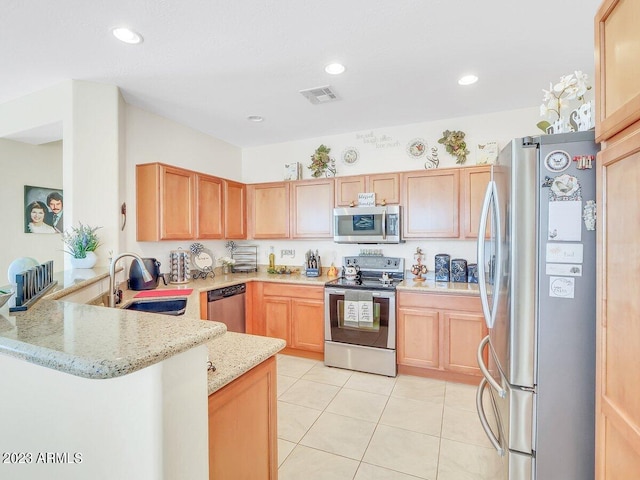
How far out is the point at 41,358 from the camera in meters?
0.68

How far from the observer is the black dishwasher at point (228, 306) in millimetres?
3170

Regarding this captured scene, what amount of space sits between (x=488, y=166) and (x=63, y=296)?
136 inches

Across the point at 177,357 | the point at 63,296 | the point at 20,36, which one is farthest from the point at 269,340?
the point at 20,36

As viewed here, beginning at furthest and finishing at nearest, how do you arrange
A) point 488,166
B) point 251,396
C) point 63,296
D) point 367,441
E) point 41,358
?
point 488,166
point 367,441
point 63,296
point 251,396
point 41,358

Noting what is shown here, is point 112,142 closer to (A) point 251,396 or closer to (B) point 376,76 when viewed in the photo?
(B) point 376,76

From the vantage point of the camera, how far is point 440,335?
9.64 feet

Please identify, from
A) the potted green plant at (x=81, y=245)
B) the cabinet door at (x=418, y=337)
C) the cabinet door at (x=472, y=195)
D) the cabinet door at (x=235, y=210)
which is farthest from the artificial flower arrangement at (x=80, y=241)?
the cabinet door at (x=472, y=195)

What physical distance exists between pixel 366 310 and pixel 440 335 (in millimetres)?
721

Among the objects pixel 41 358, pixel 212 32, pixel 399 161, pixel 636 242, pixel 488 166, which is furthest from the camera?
pixel 399 161

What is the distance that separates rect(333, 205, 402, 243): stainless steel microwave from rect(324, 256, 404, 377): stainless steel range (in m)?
0.44

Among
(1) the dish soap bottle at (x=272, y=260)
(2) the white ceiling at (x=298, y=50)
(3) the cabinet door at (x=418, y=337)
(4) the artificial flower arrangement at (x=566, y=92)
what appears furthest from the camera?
(1) the dish soap bottle at (x=272, y=260)

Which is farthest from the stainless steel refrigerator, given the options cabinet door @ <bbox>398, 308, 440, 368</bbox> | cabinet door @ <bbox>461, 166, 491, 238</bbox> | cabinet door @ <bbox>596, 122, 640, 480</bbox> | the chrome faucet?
cabinet door @ <bbox>461, 166, 491, 238</bbox>

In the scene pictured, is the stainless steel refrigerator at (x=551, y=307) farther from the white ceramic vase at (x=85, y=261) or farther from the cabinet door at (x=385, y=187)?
the white ceramic vase at (x=85, y=261)

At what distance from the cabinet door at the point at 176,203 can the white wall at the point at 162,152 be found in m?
0.29
